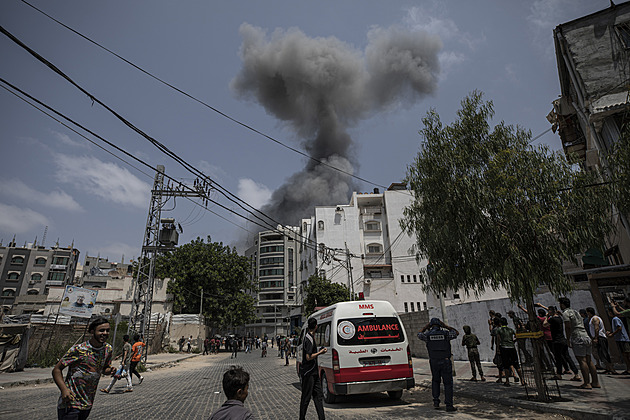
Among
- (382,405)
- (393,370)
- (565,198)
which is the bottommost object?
(382,405)

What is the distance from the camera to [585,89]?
491 inches

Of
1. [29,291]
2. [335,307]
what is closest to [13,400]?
[335,307]

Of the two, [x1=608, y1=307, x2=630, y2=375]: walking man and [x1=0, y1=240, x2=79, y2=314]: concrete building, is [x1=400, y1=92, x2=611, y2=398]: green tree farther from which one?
[x1=0, y1=240, x2=79, y2=314]: concrete building

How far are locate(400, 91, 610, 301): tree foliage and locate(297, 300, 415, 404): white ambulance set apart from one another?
1668mm

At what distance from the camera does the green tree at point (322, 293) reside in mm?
39597

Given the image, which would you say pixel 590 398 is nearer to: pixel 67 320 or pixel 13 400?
pixel 13 400

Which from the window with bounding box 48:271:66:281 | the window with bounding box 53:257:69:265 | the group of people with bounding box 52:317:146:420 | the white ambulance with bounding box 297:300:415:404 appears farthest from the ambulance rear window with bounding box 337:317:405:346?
the window with bounding box 53:257:69:265

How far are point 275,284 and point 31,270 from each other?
162 feet

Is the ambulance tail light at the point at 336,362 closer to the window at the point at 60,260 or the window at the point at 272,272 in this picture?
the window at the point at 272,272

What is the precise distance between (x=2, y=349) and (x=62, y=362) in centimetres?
1499

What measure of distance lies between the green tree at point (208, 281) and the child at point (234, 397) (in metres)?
36.7

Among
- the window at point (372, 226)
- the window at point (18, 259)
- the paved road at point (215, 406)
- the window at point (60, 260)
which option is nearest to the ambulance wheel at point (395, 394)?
the paved road at point (215, 406)

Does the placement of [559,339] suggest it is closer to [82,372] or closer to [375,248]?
[82,372]

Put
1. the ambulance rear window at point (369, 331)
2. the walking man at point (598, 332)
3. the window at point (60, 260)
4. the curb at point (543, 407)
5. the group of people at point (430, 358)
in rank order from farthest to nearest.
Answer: the window at point (60, 260)
the walking man at point (598, 332)
the ambulance rear window at point (369, 331)
the curb at point (543, 407)
the group of people at point (430, 358)
